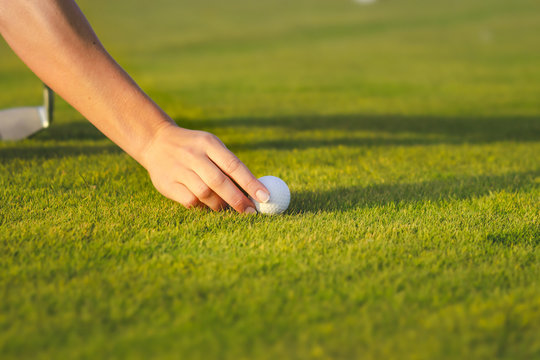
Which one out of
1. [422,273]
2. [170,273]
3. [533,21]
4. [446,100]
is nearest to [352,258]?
[422,273]

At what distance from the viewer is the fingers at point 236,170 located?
7.96 feet

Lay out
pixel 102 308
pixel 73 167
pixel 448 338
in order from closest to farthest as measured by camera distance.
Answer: pixel 448 338 → pixel 102 308 → pixel 73 167

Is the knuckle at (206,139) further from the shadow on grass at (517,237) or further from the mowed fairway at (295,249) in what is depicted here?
the shadow on grass at (517,237)

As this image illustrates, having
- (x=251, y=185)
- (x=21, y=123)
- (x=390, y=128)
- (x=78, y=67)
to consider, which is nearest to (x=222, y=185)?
(x=251, y=185)

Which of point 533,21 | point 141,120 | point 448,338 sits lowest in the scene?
point 448,338

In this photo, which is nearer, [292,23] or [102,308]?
[102,308]

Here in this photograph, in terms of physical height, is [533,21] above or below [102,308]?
above

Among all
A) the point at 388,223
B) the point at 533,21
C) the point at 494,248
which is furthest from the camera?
the point at 533,21

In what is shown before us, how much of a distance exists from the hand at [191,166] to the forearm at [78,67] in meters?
0.08

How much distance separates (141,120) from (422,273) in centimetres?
149

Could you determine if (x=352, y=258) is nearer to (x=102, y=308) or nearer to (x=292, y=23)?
→ (x=102, y=308)

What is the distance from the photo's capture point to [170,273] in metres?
2.04

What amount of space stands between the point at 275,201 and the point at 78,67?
1.19 metres

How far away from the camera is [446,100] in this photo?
31.6ft
